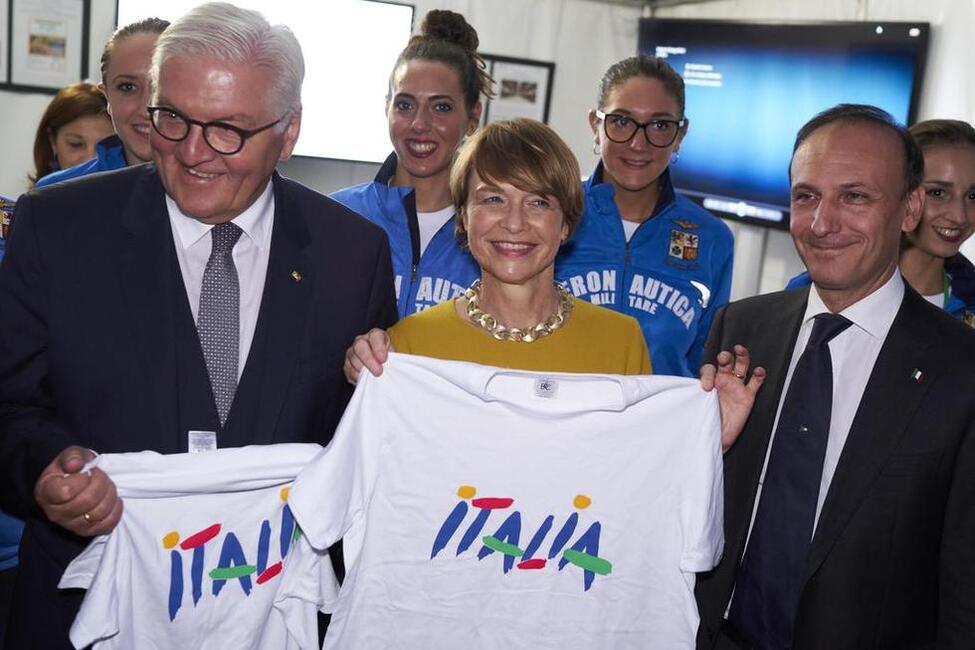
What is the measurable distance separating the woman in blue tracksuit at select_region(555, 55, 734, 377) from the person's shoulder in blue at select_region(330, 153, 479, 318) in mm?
394

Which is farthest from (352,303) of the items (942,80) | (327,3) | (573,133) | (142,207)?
(573,133)

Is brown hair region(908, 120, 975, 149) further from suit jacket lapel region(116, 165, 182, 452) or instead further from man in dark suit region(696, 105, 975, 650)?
suit jacket lapel region(116, 165, 182, 452)

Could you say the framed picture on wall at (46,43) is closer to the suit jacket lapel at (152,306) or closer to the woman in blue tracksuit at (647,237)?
the woman in blue tracksuit at (647,237)

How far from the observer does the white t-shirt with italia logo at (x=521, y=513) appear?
6.15 feet

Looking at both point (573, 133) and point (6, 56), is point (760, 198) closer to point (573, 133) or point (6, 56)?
point (573, 133)

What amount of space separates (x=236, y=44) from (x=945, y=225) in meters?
2.26

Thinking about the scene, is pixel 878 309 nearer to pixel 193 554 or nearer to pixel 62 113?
pixel 193 554

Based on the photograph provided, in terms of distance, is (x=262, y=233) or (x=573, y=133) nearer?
(x=262, y=233)

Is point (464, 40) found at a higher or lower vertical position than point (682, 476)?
higher

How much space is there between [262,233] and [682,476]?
3.32ft

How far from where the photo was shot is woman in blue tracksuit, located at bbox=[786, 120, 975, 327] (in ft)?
9.69

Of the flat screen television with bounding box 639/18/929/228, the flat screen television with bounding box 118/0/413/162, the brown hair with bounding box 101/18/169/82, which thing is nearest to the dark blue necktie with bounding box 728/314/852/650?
the brown hair with bounding box 101/18/169/82

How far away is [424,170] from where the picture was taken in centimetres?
296

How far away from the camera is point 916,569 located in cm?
191
